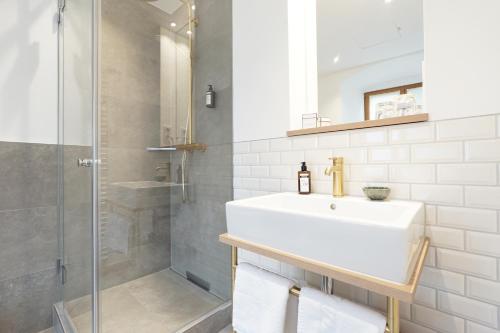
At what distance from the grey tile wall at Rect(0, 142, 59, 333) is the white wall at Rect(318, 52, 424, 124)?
2.46m

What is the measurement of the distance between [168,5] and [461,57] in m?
1.70

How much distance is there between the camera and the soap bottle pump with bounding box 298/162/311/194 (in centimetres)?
114

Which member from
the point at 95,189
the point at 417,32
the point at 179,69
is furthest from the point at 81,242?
the point at 417,32

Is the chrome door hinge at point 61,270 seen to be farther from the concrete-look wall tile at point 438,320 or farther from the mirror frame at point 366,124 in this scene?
the concrete-look wall tile at point 438,320

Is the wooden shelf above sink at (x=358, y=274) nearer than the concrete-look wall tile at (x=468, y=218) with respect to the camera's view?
Yes

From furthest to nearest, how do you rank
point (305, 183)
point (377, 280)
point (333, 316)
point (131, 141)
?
point (131, 141), point (305, 183), point (333, 316), point (377, 280)

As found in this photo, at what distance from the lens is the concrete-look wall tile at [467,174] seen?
0.74 m

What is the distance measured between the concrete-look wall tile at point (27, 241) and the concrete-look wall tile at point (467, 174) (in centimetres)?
205

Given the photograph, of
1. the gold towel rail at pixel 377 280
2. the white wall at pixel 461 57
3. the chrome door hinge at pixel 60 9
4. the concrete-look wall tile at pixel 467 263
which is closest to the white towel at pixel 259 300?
the gold towel rail at pixel 377 280

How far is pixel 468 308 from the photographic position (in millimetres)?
772

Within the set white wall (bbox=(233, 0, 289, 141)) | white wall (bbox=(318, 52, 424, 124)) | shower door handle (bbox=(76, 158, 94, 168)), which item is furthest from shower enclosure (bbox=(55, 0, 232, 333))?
white wall (bbox=(318, 52, 424, 124))

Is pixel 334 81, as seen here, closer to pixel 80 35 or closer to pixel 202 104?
pixel 202 104

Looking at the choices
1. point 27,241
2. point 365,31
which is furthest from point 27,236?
point 365,31

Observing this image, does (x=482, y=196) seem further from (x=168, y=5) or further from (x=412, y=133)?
(x=168, y=5)
